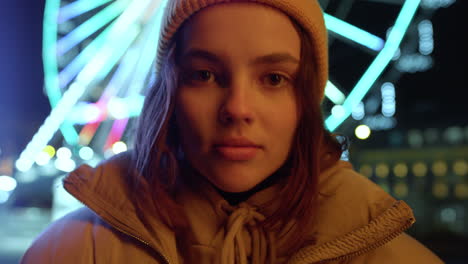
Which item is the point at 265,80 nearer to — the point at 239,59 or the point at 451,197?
the point at 239,59

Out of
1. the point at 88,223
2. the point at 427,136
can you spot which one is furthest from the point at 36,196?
the point at 427,136

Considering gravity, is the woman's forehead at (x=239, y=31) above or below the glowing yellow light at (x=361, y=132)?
above

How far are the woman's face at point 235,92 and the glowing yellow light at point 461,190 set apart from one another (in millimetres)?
13682

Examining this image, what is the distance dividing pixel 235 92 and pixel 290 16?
0.74ft

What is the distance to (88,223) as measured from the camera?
3.03ft

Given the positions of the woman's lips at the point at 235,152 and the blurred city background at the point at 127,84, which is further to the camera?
the blurred city background at the point at 127,84

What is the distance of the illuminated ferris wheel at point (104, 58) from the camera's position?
2926 mm

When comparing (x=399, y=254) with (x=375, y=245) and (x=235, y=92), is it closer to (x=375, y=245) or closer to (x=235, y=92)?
(x=375, y=245)

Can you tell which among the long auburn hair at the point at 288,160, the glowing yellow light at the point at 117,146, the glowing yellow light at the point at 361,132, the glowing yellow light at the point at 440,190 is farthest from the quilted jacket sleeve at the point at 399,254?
the glowing yellow light at the point at 440,190

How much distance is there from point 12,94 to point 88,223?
539 centimetres

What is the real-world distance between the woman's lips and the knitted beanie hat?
28cm

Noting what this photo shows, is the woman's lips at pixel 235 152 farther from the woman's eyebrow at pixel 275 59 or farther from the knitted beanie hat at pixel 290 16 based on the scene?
the knitted beanie hat at pixel 290 16

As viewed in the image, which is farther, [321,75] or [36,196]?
[36,196]

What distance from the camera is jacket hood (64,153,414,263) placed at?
0.81 m
